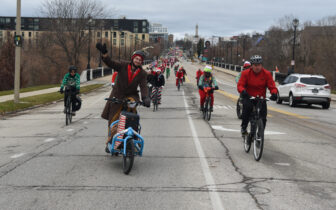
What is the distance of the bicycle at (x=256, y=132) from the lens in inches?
320

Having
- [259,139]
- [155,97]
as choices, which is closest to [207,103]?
[155,97]

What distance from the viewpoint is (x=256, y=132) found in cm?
845

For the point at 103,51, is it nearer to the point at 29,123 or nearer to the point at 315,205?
the point at 315,205

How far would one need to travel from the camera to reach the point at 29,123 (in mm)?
14562

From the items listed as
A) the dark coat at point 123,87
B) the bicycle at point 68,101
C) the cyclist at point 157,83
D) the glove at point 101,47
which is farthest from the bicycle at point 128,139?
the cyclist at point 157,83

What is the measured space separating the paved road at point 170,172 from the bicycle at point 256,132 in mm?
240

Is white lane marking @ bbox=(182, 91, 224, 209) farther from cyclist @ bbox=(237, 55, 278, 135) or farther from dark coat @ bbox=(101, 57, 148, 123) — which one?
dark coat @ bbox=(101, 57, 148, 123)

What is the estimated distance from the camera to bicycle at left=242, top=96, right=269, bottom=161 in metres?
8.12

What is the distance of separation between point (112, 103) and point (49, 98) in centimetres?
1821

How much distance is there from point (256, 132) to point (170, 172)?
2.18 metres

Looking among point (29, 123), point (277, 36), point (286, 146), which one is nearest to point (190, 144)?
point (286, 146)

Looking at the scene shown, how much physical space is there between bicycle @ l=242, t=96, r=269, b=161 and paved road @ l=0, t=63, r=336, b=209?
0.24 metres

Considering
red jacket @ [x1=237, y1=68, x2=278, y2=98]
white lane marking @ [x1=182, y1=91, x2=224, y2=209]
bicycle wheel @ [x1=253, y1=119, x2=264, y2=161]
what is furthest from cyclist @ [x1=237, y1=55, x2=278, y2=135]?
white lane marking @ [x1=182, y1=91, x2=224, y2=209]

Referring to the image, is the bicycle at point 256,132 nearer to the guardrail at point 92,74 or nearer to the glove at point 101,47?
the glove at point 101,47
